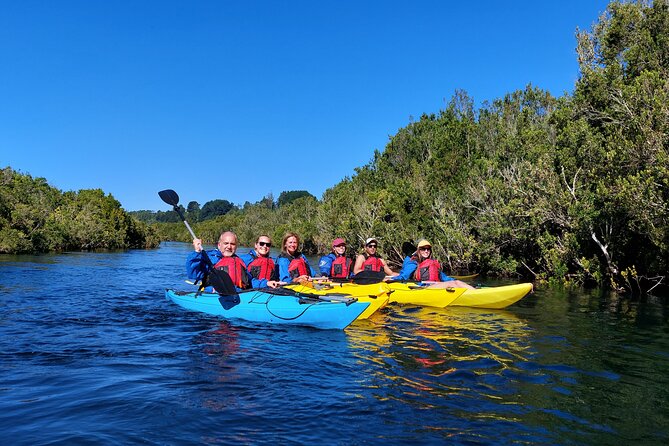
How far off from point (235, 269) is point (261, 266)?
0.68 meters

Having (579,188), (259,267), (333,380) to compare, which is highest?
(579,188)

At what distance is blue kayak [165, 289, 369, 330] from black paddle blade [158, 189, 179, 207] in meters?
1.91

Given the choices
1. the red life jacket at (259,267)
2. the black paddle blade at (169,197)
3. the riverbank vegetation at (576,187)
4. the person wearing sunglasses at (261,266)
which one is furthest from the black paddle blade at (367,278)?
the riverbank vegetation at (576,187)

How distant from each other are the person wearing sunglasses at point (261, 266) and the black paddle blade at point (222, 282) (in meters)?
0.91

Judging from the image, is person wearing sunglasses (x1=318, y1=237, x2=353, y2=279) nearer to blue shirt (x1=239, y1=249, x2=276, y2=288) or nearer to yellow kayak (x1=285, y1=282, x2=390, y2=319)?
yellow kayak (x1=285, y1=282, x2=390, y2=319)

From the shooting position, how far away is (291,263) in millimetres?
11016

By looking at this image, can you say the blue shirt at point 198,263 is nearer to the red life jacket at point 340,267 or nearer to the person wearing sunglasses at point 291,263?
the person wearing sunglasses at point 291,263

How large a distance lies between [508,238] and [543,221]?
319 cm

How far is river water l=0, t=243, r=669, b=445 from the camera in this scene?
167 inches

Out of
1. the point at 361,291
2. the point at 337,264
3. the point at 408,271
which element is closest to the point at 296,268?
the point at 337,264

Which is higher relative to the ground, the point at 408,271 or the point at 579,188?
the point at 579,188

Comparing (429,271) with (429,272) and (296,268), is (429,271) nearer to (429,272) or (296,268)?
(429,272)

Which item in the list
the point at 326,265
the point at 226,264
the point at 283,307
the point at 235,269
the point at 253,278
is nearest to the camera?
the point at 283,307

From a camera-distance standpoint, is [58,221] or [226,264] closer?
[226,264]
